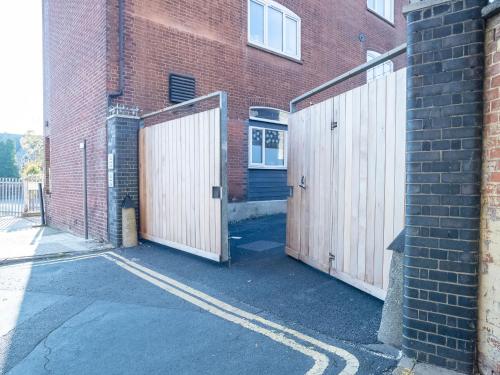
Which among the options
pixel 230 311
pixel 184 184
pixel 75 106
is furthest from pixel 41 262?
pixel 75 106

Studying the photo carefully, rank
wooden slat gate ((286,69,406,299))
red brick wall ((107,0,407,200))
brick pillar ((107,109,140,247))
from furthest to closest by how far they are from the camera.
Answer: red brick wall ((107,0,407,200)) → brick pillar ((107,109,140,247)) → wooden slat gate ((286,69,406,299))

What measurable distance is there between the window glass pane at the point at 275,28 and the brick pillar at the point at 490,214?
970 centimetres

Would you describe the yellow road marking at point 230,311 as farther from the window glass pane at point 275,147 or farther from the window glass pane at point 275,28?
the window glass pane at point 275,28

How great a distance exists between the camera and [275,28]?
11.5 m

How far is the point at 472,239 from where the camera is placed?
255cm

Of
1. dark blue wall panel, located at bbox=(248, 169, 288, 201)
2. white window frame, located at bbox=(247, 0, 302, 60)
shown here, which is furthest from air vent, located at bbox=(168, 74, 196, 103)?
dark blue wall panel, located at bbox=(248, 169, 288, 201)

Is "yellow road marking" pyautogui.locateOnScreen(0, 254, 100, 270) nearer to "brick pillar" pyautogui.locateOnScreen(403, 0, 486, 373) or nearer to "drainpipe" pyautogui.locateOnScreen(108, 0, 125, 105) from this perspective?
"drainpipe" pyautogui.locateOnScreen(108, 0, 125, 105)

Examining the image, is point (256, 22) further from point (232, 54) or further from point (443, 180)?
point (443, 180)

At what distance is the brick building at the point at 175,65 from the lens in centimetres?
Answer: 812

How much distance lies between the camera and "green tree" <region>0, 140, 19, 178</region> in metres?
40.9

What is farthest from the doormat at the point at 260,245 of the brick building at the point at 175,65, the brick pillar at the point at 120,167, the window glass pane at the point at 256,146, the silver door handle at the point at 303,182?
the window glass pane at the point at 256,146

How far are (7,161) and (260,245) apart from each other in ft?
143

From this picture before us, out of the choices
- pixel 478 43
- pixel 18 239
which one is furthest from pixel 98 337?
pixel 18 239

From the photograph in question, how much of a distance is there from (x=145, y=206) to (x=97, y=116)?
94.5 inches
